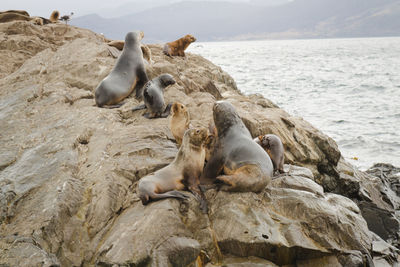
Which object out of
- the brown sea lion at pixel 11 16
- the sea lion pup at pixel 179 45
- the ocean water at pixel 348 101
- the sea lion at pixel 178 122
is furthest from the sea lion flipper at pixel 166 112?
the brown sea lion at pixel 11 16

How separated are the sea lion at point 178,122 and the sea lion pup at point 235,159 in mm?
629

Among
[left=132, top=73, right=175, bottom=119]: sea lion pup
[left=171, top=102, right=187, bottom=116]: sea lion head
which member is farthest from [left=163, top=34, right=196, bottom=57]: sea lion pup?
[left=171, top=102, right=187, bottom=116]: sea lion head

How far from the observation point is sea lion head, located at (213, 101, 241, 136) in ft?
16.3

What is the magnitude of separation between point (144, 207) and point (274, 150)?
7.55 feet

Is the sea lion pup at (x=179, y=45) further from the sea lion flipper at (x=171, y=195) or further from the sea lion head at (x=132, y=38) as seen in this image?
the sea lion flipper at (x=171, y=195)

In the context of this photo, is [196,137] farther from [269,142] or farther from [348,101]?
[348,101]

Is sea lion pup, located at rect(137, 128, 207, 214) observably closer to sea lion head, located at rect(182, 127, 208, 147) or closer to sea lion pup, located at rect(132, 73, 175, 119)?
sea lion head, located at rect(182, 127, 208, 147)

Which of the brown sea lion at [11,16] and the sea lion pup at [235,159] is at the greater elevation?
the brown sea lion at [11,16]

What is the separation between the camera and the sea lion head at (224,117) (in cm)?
498

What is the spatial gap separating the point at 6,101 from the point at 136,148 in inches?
154

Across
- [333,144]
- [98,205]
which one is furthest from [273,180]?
[333,144]

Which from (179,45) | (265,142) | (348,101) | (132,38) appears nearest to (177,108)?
(265,142)

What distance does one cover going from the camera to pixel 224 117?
5.02m

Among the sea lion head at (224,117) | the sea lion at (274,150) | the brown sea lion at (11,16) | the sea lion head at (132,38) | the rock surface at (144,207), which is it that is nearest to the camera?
the rock surface at (144,207)
